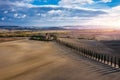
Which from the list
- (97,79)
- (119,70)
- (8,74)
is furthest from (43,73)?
(119,70)

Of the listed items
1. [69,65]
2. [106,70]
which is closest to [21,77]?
[69,65]

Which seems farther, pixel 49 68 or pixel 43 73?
pixel 49 68

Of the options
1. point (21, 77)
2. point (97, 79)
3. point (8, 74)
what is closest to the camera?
point (97, 79)

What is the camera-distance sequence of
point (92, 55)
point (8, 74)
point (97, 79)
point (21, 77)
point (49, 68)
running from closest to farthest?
point (97, 79), point (21, 77), point (8, 74), point (49, 68), point (92, 55)

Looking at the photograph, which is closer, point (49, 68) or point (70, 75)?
point (70, 75)

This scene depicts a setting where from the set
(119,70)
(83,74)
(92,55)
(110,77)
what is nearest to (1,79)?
(83,74)

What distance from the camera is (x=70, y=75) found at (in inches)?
674

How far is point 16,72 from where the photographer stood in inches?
745

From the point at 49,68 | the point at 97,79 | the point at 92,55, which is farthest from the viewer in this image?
the point at 92,55

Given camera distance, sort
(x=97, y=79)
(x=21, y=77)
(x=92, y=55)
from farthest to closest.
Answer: (x=92, y=55)
(x=21, y=77)
(x=97, y=79)

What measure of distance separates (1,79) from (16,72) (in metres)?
2.17

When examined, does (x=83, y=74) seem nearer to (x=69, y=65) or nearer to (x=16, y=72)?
(x=69, y=65)

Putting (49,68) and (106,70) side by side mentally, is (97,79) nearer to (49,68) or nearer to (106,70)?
(106,70)

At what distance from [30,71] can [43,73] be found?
56.5 inches
